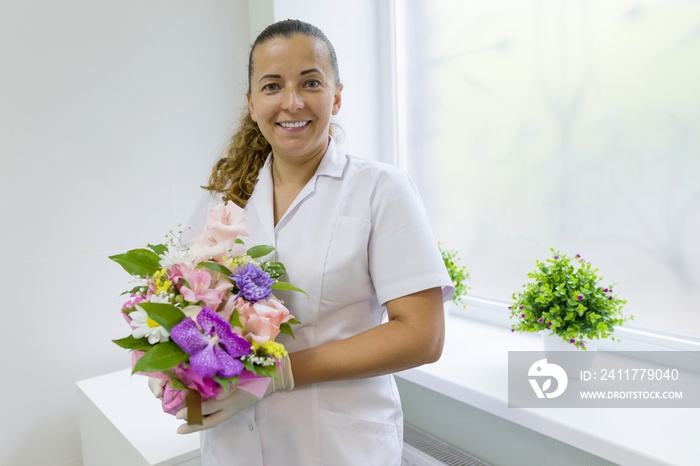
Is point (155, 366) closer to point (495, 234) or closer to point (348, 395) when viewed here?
point (348, 395)

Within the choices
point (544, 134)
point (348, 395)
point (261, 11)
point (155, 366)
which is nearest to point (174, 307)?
point (155, 366)

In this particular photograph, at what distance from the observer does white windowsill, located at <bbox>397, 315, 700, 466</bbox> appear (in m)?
1.01

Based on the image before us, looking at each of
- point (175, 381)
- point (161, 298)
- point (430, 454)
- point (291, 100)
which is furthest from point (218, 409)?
point (430, 454)

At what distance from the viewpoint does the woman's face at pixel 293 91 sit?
1000 millimetres

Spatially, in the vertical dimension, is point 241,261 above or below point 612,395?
above

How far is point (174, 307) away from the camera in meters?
0.78

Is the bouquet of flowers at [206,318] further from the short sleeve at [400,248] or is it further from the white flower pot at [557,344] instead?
the white flower pot at [557,344]

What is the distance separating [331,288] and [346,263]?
0.06 metres

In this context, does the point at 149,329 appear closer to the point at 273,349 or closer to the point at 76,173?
the point at 273,349

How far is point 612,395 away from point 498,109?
961mm

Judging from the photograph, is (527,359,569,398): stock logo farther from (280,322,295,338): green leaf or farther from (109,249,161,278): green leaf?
(109,249,161,278): green leaf

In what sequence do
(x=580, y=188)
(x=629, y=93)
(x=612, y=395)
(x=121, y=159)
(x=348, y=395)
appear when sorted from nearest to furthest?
(x=348, y=395), (x=612, y=395), (x=629, y=93), (x=580, y=188), (x=121, y=159)

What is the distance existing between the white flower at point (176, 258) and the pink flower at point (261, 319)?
0.11 m

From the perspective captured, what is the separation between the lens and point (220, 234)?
0.91 m
